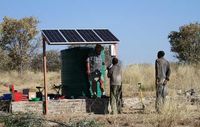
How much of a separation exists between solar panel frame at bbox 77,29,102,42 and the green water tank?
561 mm

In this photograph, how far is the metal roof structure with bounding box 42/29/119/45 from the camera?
1704 cm

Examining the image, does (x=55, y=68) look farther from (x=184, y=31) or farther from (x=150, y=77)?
(x=150, y=77)

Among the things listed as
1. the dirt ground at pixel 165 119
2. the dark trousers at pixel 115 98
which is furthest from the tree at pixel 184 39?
the dirt ground at pixel 165 119

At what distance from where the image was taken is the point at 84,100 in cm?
1753

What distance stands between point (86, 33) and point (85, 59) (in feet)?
3.02

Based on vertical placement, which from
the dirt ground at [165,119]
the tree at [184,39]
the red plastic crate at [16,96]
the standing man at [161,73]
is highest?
the tree at [184,39]

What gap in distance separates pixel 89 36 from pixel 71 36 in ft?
2.10

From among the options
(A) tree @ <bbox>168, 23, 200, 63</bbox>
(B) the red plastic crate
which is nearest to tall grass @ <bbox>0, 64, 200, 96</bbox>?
(B) the red plastic crate

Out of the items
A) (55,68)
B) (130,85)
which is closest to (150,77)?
(130,85)

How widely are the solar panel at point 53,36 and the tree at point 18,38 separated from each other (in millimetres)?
33724

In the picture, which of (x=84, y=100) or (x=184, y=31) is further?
(x=184, y=31)

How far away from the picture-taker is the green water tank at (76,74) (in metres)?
18.5

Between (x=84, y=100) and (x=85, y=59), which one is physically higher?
(x=85, y=59)

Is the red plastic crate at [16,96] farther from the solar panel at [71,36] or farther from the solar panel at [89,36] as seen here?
the solar panel at [89,36]
